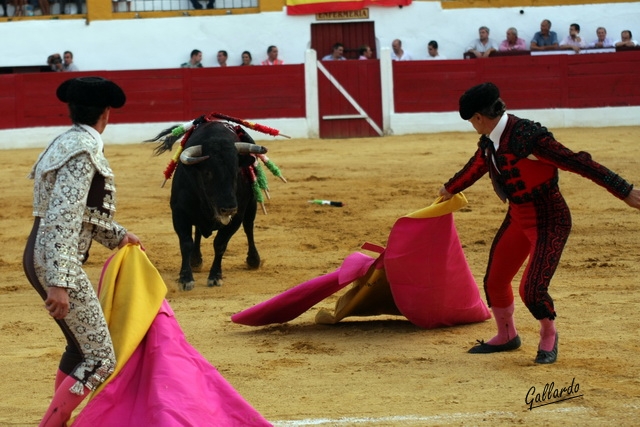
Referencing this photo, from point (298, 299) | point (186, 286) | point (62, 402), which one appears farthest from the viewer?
point (186, 286)

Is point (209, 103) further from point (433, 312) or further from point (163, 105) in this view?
point (433, 312)

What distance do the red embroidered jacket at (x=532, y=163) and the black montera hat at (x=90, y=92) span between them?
1811 mm

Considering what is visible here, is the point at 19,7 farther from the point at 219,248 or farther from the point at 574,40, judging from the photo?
the point at 219,248

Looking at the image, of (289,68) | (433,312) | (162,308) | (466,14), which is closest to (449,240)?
(433,312)

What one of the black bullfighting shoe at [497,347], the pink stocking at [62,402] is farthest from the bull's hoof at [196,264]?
the pink stocking at [62,402]

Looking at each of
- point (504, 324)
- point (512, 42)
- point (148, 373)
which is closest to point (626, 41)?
point (512, 42)

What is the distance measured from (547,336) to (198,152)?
3031mm

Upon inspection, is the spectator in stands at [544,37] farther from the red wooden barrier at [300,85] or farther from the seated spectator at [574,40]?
the red wooden barrier at [300,85]

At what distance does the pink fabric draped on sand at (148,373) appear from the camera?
3.12m

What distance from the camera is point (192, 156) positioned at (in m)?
6.55

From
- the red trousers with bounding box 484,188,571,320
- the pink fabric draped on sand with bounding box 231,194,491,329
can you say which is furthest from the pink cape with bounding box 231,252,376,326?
the red trousers with bounding box 484,188,571,320

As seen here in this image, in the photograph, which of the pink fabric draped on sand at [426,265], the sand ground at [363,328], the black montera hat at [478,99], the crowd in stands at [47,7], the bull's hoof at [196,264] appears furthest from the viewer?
the crowd in stands at [47,7]

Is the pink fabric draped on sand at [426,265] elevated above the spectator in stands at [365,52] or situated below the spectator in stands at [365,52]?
below

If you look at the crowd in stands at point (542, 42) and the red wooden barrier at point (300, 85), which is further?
the crowd in stands at point (542, 42)
